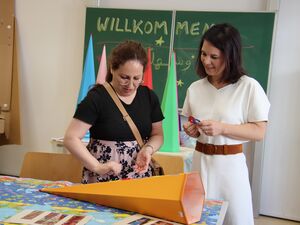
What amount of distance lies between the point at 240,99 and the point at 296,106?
158cm

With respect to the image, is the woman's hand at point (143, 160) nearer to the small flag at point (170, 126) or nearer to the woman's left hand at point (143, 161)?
the woman's left hand at point (143, 161)

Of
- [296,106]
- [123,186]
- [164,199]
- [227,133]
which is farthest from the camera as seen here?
[296,106]

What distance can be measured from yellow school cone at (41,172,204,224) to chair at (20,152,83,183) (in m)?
0.47

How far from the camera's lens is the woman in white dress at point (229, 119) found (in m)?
1.57

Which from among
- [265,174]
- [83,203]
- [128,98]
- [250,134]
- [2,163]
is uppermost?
[128,98]

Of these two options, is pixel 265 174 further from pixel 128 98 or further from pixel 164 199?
pixel 164 199

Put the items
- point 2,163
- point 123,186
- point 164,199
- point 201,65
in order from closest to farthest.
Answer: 1. point 164,199
2. point 123,186
3. point 201,65
4. point 2,163

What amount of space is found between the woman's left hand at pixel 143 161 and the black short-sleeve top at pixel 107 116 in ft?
0.23

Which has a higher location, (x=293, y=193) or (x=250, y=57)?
(x=250, y=57)

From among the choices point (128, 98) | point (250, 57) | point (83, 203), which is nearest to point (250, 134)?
point (128, 98)

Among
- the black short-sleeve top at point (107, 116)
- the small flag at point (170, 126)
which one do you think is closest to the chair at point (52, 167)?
the black short-sleeve top at point (107, 116)

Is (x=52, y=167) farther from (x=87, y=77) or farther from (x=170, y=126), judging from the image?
(x=87, y=77)

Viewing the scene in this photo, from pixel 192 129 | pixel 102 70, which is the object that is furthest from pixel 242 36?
pixel 192 129

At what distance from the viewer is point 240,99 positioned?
1601 millimetres
